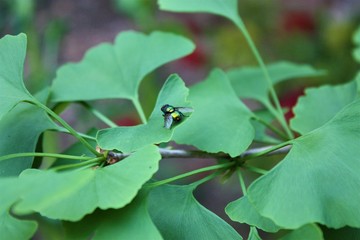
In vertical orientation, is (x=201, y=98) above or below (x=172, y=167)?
above

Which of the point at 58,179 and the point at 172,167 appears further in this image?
the point at 172,167

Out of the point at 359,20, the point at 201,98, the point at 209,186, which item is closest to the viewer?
the point at 201,98

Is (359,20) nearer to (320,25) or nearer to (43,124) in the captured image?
(320,25)

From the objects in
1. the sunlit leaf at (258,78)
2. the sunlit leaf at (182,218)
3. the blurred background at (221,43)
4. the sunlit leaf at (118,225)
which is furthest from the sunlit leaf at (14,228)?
the blurred background at (221,43)

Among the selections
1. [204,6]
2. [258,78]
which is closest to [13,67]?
[204,6]

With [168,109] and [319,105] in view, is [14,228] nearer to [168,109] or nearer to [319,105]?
[168,109]

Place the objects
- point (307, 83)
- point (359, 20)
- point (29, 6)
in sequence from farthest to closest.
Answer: point (359, 20)
point (307, 83)
point (29, 6)

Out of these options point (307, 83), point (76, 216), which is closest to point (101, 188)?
point (76, 216)

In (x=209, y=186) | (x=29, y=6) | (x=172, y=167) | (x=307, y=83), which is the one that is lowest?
(x=209, y=186)
